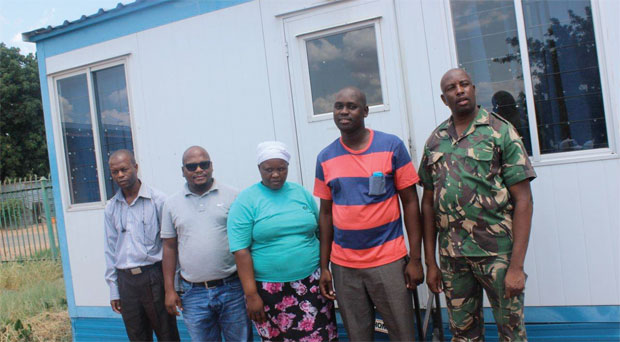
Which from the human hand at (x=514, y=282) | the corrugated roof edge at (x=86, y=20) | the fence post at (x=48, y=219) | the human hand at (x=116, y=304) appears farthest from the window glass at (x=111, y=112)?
the fence post at (x=48, y=219)

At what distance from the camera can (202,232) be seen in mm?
2779

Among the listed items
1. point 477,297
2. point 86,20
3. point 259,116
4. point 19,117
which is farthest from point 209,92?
point 19,117

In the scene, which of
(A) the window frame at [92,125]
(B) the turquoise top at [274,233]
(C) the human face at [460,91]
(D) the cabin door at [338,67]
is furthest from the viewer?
(A) the window frame at [92,125]

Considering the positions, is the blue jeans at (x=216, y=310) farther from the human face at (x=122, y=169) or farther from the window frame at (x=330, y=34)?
the window frame at (x=330, y=34)

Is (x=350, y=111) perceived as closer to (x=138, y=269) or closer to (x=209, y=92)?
(x=138, y=269)

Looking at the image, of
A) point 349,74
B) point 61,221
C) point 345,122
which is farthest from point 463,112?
point 61,221

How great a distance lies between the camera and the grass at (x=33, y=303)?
5.09 meters

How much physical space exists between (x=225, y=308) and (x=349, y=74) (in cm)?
192

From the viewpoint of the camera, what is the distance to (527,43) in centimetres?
305

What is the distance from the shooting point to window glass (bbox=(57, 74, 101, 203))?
4672mm

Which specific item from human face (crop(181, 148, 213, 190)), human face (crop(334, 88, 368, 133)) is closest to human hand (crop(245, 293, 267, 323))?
human face (crop(181, 148, 213, 190))

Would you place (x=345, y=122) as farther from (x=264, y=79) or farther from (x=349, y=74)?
(x=264, y=79)

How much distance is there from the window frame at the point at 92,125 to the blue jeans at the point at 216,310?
2.08 m

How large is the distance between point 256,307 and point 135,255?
100 cm
